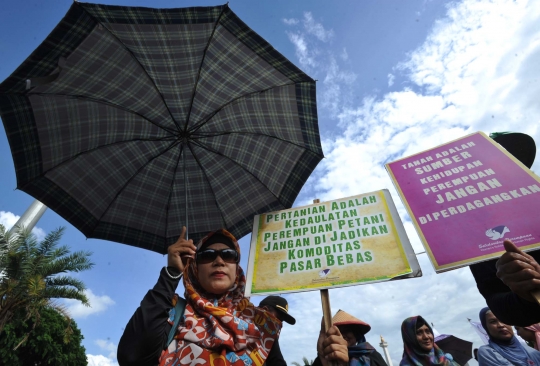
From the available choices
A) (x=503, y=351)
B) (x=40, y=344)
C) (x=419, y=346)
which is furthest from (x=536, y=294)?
(x=40, y=344)

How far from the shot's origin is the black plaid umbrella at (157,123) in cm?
256

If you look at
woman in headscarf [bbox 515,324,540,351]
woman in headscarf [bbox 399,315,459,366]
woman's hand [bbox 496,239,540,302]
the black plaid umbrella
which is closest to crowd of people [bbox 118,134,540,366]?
woman's hand [bbox 496,239,540,302]

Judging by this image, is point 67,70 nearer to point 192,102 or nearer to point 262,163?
point 192,102

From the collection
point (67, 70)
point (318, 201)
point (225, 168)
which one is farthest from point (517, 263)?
point (67, 70)

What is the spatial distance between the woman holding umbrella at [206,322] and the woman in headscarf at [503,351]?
3150 mm

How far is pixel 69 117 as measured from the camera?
9.27ft

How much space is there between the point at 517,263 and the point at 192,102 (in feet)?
8.88

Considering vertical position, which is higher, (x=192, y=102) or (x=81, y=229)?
(x=192, y=102)

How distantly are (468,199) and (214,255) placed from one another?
1812 mm

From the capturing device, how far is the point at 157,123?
319 centimetres

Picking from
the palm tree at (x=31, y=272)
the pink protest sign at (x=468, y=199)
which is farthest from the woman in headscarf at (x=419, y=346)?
the palm tree at (x=31, y=272)

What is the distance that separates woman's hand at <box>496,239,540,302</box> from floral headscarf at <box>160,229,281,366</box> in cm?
139

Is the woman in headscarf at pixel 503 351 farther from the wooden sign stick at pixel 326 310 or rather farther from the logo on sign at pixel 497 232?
the wooden sign stick at pixel 326 310

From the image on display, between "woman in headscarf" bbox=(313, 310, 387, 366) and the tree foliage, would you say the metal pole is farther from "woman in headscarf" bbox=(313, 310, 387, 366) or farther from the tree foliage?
"woman in headscarf" bbox=(313, 310, 387, 366)
